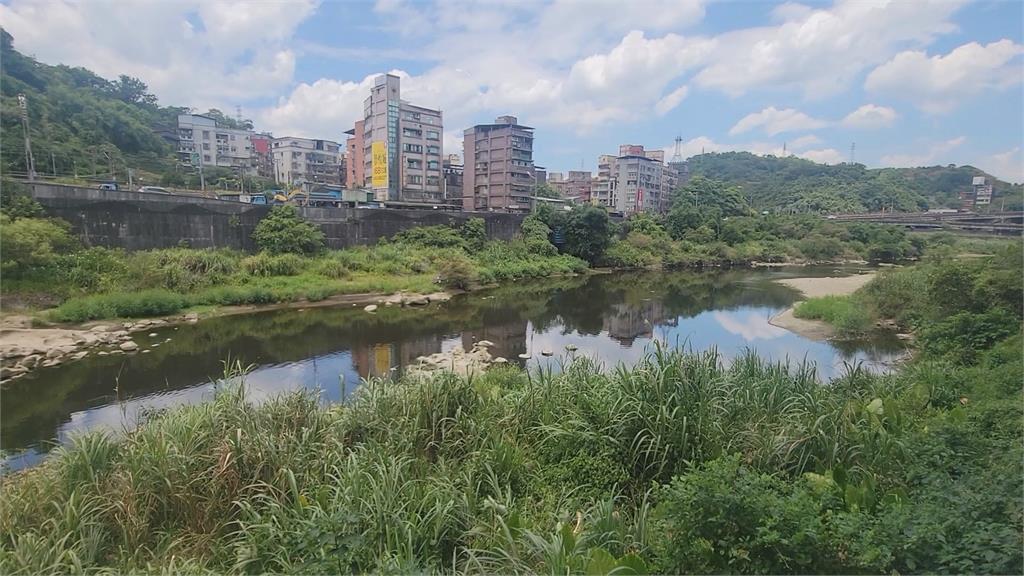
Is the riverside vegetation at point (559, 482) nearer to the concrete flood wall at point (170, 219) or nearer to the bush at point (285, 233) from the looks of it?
the concrete flood wall at point (170, 219)

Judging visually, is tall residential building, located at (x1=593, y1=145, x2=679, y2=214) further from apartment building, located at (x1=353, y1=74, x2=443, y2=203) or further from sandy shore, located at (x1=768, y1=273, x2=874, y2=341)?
sandy shore, located at (x1=768, y1=273, x2=874, y2=341)

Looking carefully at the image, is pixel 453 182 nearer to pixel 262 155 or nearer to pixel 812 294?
pixel 262 155

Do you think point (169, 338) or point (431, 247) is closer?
point (169, 338)

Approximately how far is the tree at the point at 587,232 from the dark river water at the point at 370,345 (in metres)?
8.18

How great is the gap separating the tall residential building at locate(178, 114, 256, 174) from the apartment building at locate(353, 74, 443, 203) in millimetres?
14181

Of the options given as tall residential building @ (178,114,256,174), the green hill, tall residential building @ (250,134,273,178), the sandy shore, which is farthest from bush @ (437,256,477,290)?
tall residential building @ (250,134,273,178)

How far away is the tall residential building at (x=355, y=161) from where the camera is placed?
139 ft

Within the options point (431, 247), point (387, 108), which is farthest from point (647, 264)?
point (387, 108)

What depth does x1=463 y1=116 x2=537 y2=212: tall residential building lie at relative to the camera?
1551 inches

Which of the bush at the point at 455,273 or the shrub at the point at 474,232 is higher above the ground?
the shrub at the point at 474,232

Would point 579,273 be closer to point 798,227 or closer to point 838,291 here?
point 838,291

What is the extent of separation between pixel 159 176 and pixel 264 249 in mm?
18613

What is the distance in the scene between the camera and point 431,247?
2478 cm

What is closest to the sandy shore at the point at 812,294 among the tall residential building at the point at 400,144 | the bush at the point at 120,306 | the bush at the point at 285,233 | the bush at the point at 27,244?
the bush at the point at 285,233
